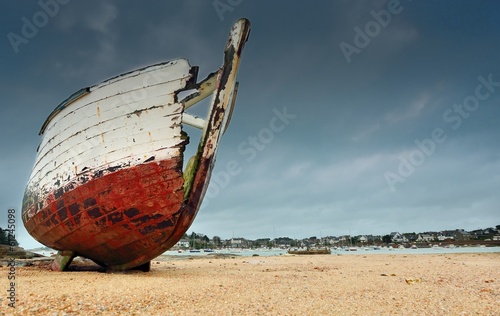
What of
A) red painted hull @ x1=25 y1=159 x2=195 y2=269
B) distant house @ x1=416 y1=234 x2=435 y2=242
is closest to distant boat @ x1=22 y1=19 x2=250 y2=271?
red painted hull @ x1=25 y1=159 x2=195 y2=269

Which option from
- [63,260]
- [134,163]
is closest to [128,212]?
[134,163]

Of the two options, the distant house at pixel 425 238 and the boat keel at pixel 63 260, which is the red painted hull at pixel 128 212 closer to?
the boat keel at pixel 63 260

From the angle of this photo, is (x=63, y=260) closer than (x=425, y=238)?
Yes

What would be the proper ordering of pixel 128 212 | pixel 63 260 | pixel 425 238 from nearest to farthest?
pixel 128 212, pixel 63 260, pixel 425 238

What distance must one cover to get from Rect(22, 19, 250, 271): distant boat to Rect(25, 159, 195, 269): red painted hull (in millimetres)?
19

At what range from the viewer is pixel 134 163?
20.0ft

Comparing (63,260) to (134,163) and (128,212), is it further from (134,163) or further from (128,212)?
(134,163)

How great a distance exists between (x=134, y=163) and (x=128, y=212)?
3.10 feet

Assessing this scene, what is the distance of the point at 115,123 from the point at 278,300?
4624 millimetres

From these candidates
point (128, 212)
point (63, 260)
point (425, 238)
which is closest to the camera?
point (128, 212)

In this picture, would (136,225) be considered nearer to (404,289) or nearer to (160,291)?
(160,291)

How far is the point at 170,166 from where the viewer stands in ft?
19.4

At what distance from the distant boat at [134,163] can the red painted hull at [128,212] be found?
0.06 feet

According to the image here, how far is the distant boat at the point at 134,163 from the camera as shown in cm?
603
